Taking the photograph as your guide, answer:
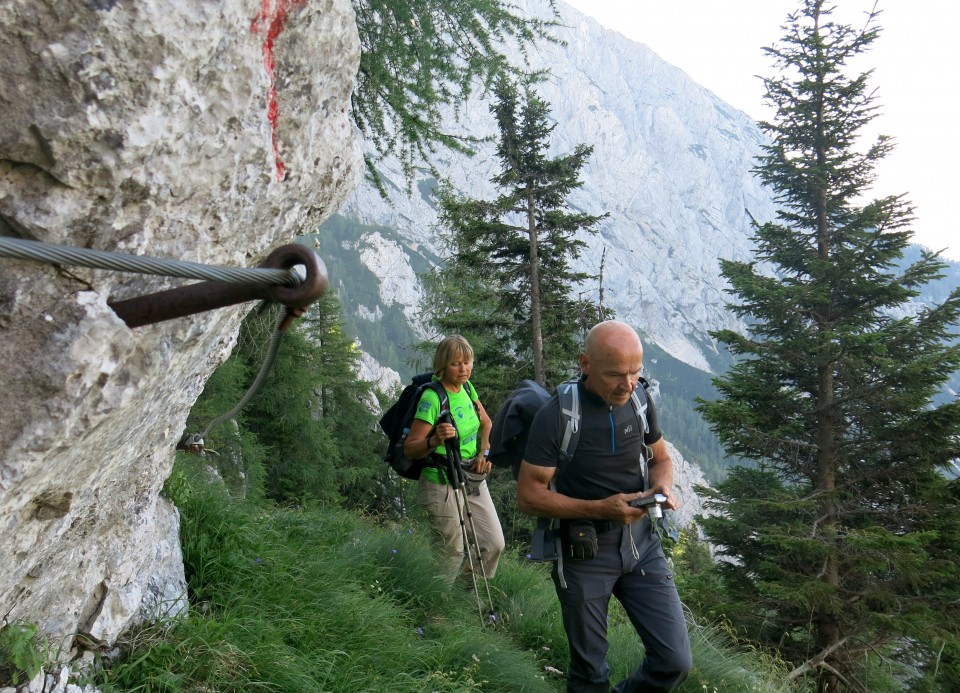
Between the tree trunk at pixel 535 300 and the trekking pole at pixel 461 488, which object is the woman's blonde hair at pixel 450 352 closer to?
the trekking pole at pixel 461 488

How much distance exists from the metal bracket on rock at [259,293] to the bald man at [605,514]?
2.20m

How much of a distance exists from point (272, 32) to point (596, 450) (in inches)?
102

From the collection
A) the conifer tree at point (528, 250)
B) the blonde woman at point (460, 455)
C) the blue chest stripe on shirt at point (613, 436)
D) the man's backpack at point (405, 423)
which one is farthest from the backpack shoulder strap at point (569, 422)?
the conifer tree at point (528, 250)

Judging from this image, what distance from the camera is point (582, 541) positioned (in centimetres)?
357

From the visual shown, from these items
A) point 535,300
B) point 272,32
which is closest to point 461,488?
point 272,32

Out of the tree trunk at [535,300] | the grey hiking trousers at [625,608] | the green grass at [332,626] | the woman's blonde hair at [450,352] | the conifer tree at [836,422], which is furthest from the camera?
the tree trunk at [535,300]

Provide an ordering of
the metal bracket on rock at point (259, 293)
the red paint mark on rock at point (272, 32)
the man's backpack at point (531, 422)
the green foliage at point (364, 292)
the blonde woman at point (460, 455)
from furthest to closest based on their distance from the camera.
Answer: the green foliage at point (364, 292)
the blonde woman at point (460, 455)
the man's backpack at point (531, 422)
the red paint mark on rock at point (272, 32)
the metal bracket on rock at point (259, 293)

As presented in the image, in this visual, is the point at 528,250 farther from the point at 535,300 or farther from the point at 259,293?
the point at 259,293

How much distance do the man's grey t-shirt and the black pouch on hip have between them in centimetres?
20

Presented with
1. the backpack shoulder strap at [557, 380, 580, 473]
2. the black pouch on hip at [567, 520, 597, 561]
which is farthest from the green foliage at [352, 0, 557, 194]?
the black pouch on hip at [567, 520, 597, 561]

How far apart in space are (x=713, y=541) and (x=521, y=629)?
10.3 m

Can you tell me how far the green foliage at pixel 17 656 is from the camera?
2.39m

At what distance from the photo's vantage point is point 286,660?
327 centimetres

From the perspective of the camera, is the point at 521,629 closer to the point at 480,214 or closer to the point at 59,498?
the point at 59,498
